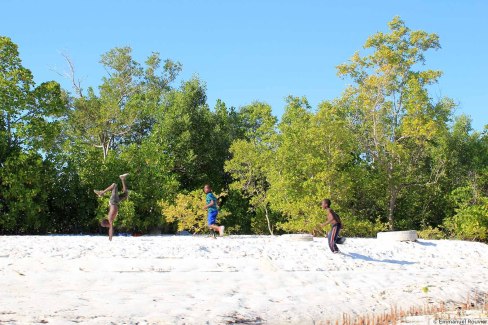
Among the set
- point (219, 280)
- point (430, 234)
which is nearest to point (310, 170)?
point (430, 234)

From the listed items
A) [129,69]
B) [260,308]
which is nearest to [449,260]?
[260,308]

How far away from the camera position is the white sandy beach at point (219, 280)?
9383 millimetres

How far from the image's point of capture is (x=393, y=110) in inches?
1190

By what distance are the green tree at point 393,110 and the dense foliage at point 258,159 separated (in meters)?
0.07

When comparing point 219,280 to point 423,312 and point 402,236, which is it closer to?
point 423,312

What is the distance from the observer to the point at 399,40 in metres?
30.9

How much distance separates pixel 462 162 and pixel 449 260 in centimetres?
1832

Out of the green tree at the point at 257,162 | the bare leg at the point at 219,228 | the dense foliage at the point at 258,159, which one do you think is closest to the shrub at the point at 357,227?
the dense foliage at the point at 258,159

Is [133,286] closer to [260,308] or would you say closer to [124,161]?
[260,308]

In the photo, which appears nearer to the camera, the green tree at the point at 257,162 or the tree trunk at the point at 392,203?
the green tree at the point at 257,162

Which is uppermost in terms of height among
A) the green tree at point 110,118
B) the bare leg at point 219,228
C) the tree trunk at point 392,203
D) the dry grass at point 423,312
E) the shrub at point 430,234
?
the green tree at point 110,118

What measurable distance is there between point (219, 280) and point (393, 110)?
20.5 metres

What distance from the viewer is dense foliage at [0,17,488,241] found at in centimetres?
2611

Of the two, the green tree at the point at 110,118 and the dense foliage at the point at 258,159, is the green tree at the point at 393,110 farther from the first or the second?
the green tree at the point at 110,118
